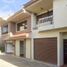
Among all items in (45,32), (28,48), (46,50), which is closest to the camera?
(45,32)

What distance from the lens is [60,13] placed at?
14016 millimetres

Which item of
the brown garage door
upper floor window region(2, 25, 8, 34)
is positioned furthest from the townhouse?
upper floor window region(2, 25, 8, 34)

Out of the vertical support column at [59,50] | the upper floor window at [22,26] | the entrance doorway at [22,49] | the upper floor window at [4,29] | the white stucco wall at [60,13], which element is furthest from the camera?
the upper floor window at [4,29]

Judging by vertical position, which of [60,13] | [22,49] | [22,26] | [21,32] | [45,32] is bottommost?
[22,49]

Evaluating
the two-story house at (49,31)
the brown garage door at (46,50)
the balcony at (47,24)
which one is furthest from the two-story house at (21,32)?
the balcony at (47,24)

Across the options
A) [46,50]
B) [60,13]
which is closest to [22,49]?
[46,50]

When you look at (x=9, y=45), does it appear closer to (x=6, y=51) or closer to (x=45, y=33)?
(x=6, y=51)

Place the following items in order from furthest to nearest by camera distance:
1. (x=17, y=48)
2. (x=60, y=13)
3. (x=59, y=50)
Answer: (x=17, y=48) → (x=59, y=50) → (x=60, y=13)

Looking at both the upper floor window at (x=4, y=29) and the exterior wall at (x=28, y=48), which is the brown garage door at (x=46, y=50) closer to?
the exterior wall at (x=28, y=48)

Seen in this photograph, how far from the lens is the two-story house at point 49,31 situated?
14.3 meters

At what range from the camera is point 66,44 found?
15602 mm

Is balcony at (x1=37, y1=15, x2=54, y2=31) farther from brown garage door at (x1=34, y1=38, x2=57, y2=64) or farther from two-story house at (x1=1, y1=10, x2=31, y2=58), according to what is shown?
two-story house at (x1=1, y1=10, x2=31, y2=58)

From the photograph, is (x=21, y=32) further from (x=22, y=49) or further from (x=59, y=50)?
(x=59, y=50)

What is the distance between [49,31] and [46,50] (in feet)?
7.30
